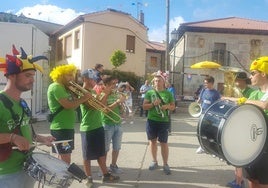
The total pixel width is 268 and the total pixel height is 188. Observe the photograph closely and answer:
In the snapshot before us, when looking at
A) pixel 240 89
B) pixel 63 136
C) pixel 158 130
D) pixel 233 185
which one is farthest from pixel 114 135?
pixel 240 89

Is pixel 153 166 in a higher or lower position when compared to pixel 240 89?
lower

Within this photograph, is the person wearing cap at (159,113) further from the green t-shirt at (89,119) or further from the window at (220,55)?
the window at (220,55)

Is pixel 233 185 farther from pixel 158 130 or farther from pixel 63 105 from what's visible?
pixel 63 105

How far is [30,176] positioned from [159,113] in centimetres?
373

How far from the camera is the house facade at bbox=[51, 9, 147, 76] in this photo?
2453cm

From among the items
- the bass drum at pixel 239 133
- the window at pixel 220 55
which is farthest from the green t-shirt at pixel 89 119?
the window at pixel 220 55

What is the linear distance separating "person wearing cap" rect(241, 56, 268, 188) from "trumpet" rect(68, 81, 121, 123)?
2.18 meters

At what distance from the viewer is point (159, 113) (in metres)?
6.41

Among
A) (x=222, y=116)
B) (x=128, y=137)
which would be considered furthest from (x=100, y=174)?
(x=128, y=137)

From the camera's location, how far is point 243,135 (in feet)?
12.3

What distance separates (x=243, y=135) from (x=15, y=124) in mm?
2190

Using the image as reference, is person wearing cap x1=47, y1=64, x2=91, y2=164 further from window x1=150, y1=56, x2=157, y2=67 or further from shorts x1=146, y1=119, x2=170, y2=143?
window x1=150, y1=56, x2=157, y2=67

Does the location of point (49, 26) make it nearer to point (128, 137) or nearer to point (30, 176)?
point (128, 137)

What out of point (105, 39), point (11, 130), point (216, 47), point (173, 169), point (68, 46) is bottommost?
point (173, 169)
